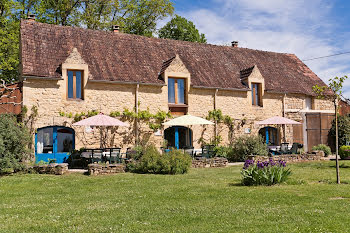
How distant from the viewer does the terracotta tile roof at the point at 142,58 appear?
760 inches

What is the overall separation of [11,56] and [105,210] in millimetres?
22497

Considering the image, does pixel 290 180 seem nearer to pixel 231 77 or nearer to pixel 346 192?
pixel 346 192

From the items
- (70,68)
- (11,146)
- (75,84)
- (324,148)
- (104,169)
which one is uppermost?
(70,68)

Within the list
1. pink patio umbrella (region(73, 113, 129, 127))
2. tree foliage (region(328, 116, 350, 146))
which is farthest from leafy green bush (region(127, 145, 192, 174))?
tree foliage (region(328, 116, 350, 146))

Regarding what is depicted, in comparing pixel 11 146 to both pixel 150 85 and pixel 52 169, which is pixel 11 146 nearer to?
pixel 52 169

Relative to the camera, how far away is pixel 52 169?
1517cm

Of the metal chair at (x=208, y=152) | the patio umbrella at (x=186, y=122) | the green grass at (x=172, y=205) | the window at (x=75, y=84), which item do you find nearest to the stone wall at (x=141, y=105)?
the window at (x=75, y=84)

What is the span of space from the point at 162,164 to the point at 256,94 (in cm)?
1147

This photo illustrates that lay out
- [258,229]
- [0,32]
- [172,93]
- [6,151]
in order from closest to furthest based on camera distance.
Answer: [258,229] → [6,151] → [172,93] → [0,32]

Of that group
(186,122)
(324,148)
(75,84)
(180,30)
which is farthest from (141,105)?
(180,30)

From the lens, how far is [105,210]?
26.2 feet

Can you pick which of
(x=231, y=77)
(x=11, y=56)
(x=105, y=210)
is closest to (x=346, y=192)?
(x=105, y=210)

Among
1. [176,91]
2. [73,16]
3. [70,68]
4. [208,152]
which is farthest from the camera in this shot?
[73,16]

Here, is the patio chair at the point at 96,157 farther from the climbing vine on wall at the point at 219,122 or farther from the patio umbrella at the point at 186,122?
the climbing vine on wall at the point at 219,122
